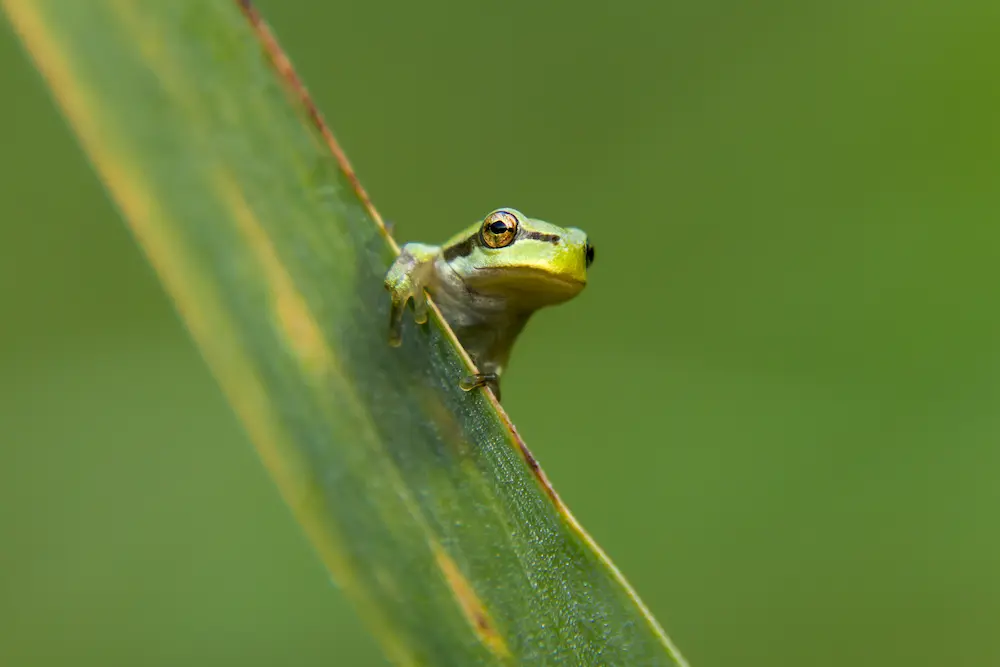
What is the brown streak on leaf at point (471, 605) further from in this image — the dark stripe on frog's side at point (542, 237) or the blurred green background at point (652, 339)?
the blurred green background at point (652, 339)

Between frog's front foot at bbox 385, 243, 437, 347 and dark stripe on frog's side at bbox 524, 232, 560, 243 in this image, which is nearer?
frog's front foot at bbox 385, 243, 437, 347

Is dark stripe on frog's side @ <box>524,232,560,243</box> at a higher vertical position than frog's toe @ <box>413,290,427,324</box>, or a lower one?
lower

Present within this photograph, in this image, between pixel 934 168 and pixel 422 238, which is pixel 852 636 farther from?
pixel 422 238

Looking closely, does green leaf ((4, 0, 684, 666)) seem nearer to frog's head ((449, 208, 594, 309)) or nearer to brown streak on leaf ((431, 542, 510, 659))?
brown streak on leaf ((431, 542, 510, 659))

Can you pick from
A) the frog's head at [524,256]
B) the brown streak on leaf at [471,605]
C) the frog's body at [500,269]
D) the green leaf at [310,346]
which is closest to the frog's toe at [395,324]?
the green leaf at [310,346]

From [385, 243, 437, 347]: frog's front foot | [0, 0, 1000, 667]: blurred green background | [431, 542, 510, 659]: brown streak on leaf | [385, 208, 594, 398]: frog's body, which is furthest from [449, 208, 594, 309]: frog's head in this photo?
[0, 0, 1000, 667]: blurred green background

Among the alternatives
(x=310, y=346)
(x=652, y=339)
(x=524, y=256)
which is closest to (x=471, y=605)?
(x=310, y=346)
